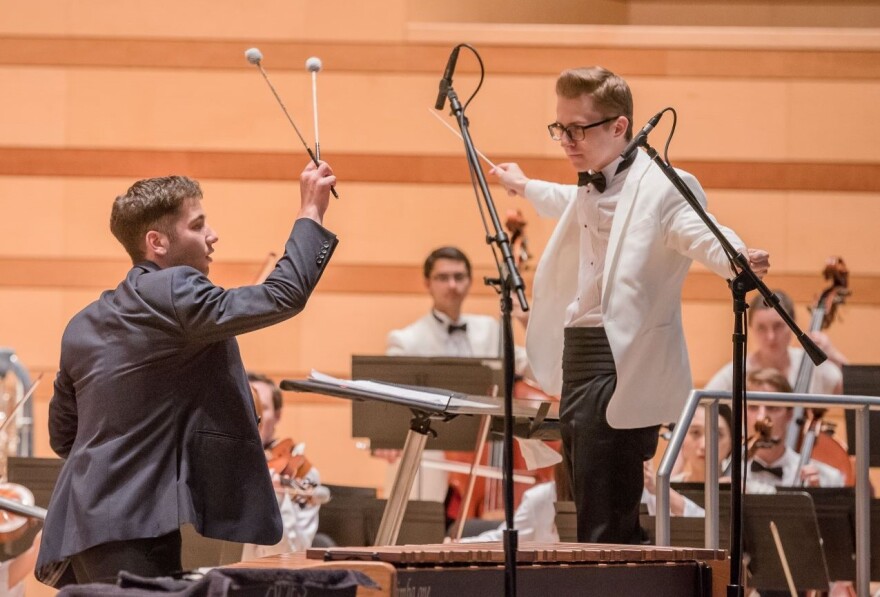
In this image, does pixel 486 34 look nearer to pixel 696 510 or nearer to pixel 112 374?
pixel 696 510

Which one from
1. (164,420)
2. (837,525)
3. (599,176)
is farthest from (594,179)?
(837,525)

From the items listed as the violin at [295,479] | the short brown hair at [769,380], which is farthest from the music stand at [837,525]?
the violin at [295,479]

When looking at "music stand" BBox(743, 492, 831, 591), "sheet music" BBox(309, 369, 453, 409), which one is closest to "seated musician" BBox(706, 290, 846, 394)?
"music stand" BBox(743, 492, 831, 591)

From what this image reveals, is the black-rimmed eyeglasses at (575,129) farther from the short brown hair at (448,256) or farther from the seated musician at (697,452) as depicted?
the short brown hair at (448,256)

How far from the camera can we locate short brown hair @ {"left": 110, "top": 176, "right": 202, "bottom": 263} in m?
2.94

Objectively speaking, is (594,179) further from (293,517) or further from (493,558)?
(293,517)

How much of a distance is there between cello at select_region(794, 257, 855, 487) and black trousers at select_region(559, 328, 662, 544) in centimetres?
192

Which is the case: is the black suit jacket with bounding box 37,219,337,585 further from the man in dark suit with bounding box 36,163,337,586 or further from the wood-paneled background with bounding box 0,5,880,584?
the wood-paneled background with bounding box 0,5,880,584

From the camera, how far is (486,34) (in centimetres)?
705

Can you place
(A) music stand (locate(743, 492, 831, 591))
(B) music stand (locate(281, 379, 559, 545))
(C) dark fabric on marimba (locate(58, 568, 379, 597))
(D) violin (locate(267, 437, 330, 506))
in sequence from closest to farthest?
(C) dark fabric on marimba (locate(58, 568, 379, 597))
(B) music stand (locate(281, 379, 559, 545))
(A) music stand (locate(743, 492, 831, 591))
(D) violin (locate(267, 437, 330, 506))

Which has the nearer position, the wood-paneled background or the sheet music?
the sheet music

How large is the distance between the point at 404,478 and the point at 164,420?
3.09ft

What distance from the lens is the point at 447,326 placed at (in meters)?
6.46

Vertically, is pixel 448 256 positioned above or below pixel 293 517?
above
